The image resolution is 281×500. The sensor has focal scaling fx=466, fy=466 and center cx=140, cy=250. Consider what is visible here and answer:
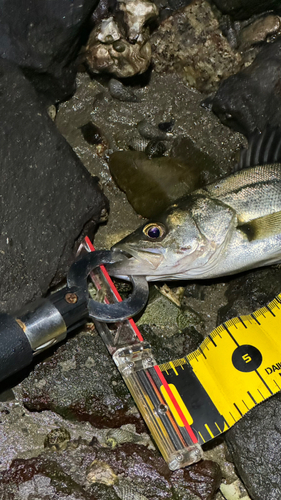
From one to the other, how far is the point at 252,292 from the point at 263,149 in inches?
53.5

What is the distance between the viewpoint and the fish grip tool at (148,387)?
3.39 m

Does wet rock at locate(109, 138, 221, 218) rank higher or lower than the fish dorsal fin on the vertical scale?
higher

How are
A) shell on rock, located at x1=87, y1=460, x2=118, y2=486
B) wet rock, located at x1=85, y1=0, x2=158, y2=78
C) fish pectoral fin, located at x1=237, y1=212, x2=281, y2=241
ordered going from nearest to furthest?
shell on rock, located at x1=87, y1=460, x2=118, y2=486 → fish pectoral fin, located at x1=237, y1=212, x2=281, y2=241 → wet rock, located at x1=85, y1=0, x2=158, y2=78

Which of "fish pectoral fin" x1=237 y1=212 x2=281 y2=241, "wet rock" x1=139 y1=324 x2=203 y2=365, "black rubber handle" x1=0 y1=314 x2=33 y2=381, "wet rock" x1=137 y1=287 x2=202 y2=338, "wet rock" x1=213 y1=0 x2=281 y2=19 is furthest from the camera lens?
"wet rock" x1=213 y1=0 x2=281 y2=19

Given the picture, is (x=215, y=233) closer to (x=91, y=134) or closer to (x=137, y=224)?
(x=137, y=224)

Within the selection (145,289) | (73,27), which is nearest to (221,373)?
(145,289)

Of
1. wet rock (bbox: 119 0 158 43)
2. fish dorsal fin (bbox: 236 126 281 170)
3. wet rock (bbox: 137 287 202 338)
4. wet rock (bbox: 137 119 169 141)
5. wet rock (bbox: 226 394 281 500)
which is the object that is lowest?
wet rock (bbox: 226 394 281 500)

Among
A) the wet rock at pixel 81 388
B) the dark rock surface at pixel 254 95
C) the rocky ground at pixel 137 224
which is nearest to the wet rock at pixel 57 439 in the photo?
the rocky ground at pixel 137 224

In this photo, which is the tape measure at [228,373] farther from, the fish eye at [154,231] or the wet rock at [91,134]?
the wet rock at [91,134]

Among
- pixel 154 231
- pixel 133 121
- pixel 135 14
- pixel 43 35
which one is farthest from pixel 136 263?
pixel 135 14

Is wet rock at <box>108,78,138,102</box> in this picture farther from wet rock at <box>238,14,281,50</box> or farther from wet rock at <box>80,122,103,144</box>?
wet rock at <box>238,14,281,50</box>

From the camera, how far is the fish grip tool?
3395mm

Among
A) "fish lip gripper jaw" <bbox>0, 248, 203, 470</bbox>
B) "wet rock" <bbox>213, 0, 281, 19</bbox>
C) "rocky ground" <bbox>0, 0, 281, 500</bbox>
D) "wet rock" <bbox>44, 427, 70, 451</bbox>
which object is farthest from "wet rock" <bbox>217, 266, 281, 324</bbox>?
"wet rock" <bbox>213, 0, 281, 19</bbox>

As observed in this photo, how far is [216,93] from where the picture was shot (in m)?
4.89
